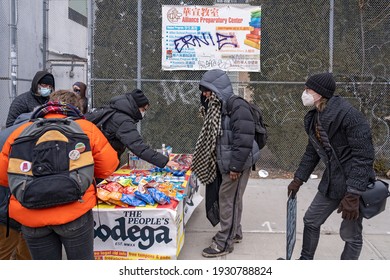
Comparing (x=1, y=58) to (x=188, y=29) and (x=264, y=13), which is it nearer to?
(x=188, y=29)

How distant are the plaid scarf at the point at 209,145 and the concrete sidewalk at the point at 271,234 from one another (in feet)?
2.88

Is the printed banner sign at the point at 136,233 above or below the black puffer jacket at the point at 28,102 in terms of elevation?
below

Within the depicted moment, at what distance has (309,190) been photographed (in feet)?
22.9

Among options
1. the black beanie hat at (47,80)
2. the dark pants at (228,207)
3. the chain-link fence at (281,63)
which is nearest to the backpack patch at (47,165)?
Answer: the dark pants at (228,207)

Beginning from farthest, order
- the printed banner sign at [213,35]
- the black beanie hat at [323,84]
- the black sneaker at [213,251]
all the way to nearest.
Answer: the printed banner sign at [213,35]
the black sneaker at [213,251]
the black beanie hat at [323,84]

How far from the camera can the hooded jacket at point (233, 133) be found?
4.02 meters

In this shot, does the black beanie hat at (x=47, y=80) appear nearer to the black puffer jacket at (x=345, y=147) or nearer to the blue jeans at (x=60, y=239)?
the blue jeans at (x=60, y=239)

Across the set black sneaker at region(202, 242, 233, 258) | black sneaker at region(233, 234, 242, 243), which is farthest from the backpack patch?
black sneaker at region(233, 234, 242, 243)

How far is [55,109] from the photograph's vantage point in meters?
2.60

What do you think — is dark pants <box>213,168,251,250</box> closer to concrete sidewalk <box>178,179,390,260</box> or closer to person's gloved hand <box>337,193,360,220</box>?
concrete sidewalk <box>178,179,390,260</box>

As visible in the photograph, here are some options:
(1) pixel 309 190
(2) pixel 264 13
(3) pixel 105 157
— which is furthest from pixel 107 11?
(3) pixel 105 157

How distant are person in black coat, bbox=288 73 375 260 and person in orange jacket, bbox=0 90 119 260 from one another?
1.80 m

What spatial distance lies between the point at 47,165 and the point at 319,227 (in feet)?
8.06

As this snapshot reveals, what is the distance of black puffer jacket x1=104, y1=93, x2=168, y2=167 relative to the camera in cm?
413
